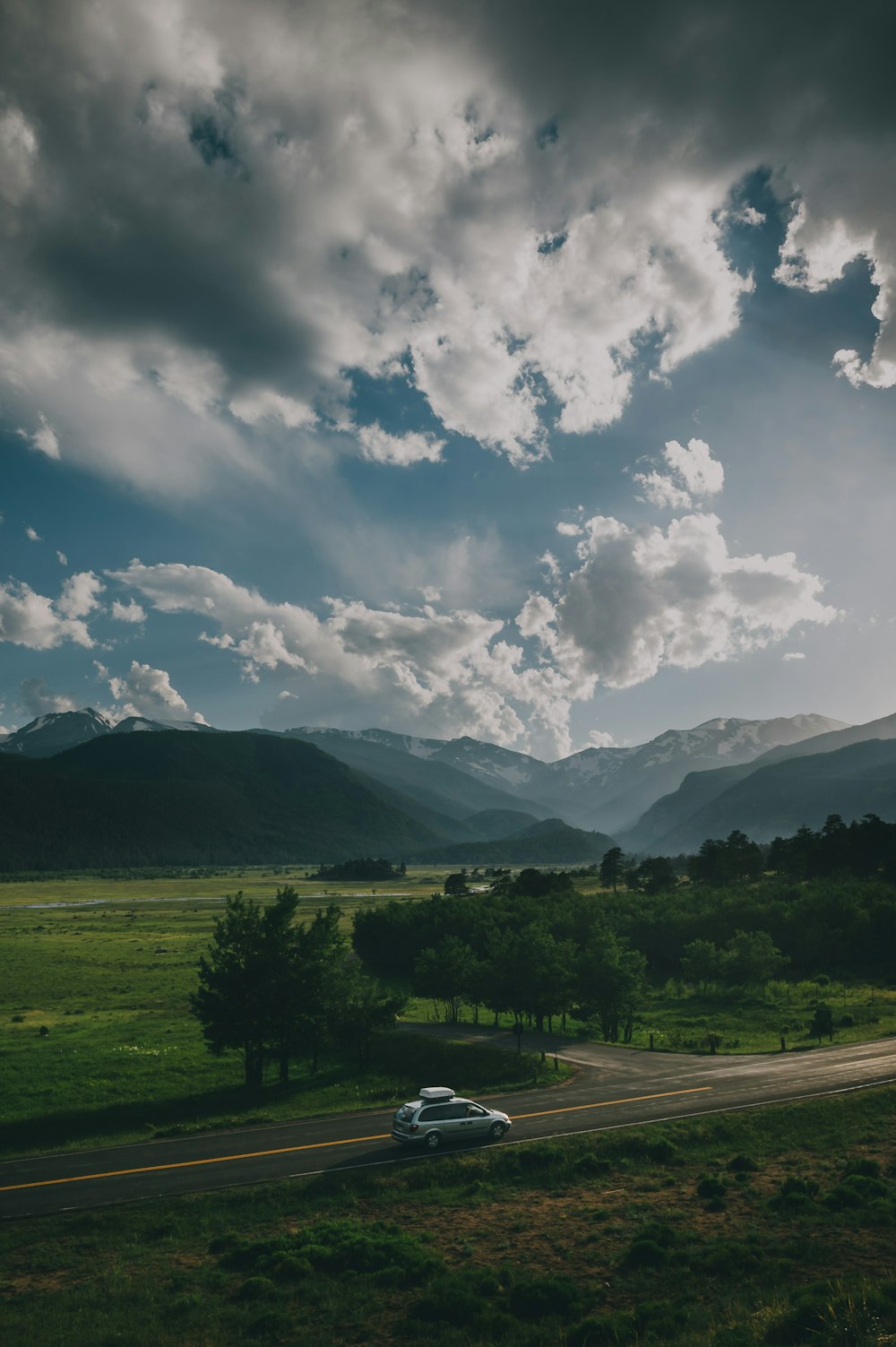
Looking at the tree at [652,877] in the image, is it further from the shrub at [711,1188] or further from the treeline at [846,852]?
the shrub at [711,1188]

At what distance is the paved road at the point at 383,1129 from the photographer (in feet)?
115

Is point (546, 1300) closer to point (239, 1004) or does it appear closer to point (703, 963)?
point (239, 1004)

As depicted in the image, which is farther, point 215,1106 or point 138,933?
point 138,933

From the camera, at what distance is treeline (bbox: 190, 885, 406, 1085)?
198ft

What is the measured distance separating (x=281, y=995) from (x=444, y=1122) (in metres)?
26.8

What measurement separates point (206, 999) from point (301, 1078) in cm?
1071

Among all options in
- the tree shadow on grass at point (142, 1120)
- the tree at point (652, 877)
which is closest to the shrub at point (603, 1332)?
the tree shadow on grass at point (142, 1120)

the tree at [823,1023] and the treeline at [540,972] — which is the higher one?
the treeline at [540,972]

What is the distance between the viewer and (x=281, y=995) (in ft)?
201

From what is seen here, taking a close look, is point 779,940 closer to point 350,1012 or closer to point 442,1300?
point 350,1012

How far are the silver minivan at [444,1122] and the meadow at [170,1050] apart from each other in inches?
479

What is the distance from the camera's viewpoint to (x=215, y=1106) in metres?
52.3

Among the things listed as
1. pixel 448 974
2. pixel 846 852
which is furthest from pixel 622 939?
pixel 846 852

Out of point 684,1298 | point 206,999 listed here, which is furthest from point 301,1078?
point 684,1298
